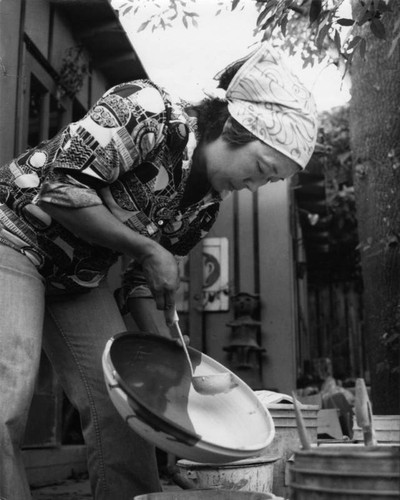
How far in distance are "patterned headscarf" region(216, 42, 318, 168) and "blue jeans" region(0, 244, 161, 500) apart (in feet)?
2.51

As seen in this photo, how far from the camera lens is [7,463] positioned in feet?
6.50

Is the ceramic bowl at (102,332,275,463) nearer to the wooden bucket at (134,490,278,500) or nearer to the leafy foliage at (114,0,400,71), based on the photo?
the wooden bucket at (134,490,278,500)

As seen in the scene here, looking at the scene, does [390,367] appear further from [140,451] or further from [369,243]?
[140,451]

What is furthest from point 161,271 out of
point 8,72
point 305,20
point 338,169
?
point 338,169

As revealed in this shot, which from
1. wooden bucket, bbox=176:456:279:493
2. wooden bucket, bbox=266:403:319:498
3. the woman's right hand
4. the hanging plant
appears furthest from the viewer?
the hanging plant

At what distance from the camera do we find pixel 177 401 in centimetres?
212

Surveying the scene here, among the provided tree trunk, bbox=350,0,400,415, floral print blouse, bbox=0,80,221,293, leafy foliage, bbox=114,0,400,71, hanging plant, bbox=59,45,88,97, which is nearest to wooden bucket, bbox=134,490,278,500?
floral print blouse, bbox=0,80,221,293

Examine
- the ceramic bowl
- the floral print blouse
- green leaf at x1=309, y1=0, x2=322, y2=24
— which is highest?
green leaf at x1=309, y1=0, x2=322, y2=24

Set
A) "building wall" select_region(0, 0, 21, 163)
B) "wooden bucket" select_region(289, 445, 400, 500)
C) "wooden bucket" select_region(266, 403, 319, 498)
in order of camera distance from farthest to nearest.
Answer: "building wall" select_region(0, 0, 21, 163) → "wooden bucket" select_region(266, 403, 319, 498) → "wooden bucket" select_region(289, 445, 400, 500)

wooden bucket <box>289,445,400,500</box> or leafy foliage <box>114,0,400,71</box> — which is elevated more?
leafy foliage <box>114,0,400,71</box>

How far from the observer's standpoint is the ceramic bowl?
1.82 meters

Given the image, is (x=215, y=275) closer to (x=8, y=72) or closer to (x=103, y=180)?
(x=8, y=72)

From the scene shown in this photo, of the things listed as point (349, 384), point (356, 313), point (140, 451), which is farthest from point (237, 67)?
point (356, 313)

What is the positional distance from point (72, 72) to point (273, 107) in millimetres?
3511
